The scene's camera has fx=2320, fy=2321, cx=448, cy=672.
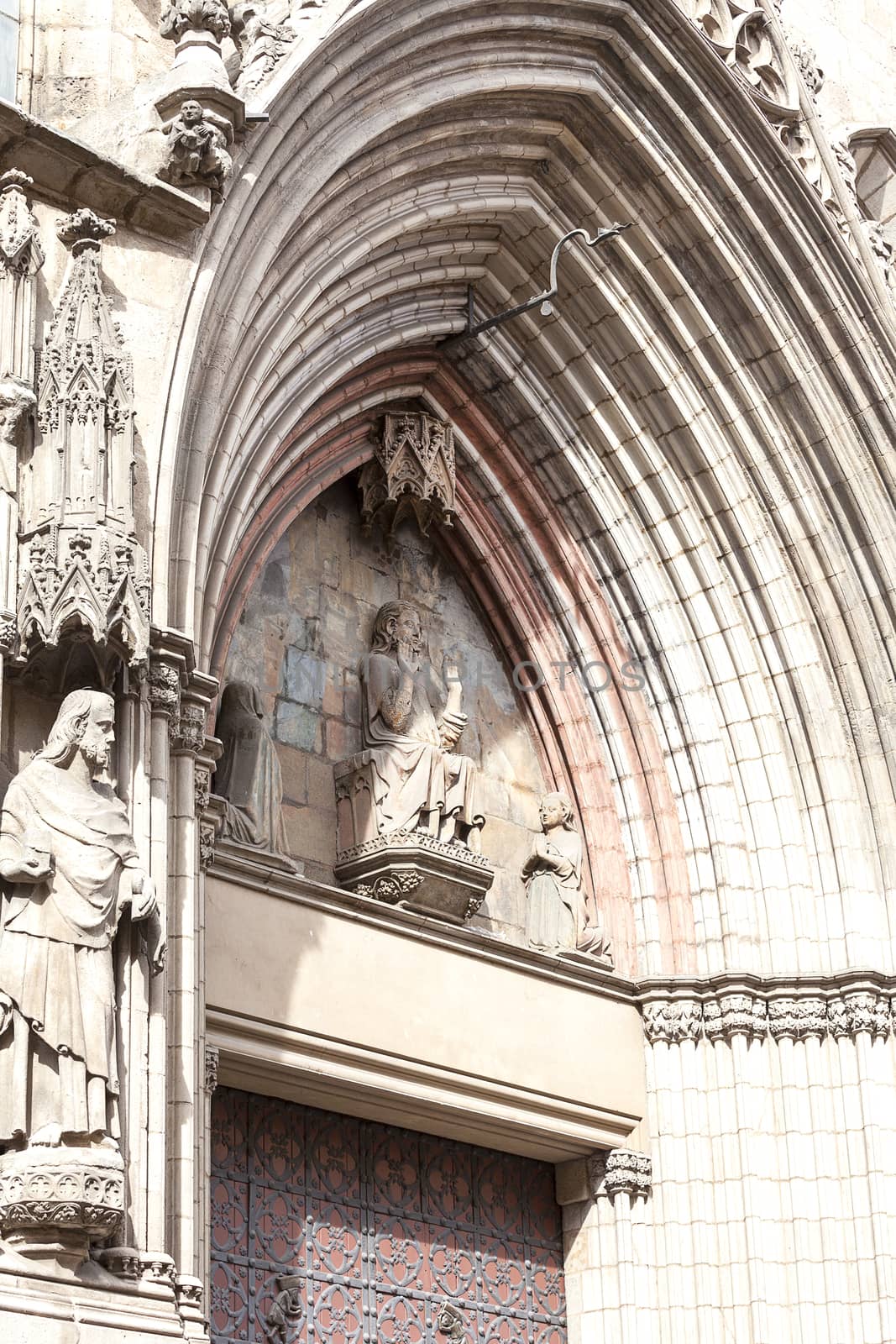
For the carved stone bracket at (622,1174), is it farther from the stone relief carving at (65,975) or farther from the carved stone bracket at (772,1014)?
the stone relief carving at (65,975)

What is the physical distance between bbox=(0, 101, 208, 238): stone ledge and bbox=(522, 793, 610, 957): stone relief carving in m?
4.24

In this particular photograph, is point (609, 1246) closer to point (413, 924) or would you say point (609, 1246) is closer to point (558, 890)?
point (558, 890)

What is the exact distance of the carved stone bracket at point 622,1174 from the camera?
1141 cm

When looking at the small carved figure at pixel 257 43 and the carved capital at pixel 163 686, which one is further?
the small carved figure at pixel 257 43

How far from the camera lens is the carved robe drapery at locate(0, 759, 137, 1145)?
7375 mm

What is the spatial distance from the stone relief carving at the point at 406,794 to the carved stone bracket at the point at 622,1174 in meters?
1.48

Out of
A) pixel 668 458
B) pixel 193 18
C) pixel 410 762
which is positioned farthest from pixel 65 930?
pixel 668 458

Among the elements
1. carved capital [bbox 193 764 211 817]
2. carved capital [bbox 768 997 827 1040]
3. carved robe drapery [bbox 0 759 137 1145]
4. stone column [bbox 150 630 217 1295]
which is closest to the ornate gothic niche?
carved capital [bbox 193 764 211 817]

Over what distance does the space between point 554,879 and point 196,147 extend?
4.58 metres

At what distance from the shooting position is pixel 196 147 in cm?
901

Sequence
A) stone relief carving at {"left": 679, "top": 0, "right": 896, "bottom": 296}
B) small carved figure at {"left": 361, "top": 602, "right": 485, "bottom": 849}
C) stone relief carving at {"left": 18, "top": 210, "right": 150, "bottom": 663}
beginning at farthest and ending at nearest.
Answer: stone relief carving at {"left": 679, "top": 0, "right": 896, "bottom": 296}, small carved figure at {"left": 361, "top": 602, "right": 485, "bottom": 849}, stone relief carving at {"left": 18, "top": 210, "right": 150, "bottom": 663}

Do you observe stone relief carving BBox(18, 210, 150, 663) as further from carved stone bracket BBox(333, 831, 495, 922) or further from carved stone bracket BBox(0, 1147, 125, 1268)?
carved stone bracket BBox(333, 831, 495, 922)

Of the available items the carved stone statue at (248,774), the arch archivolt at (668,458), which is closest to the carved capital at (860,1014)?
the arch archivolt at (668,458)

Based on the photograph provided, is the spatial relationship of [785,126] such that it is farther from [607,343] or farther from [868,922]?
[868,922]
